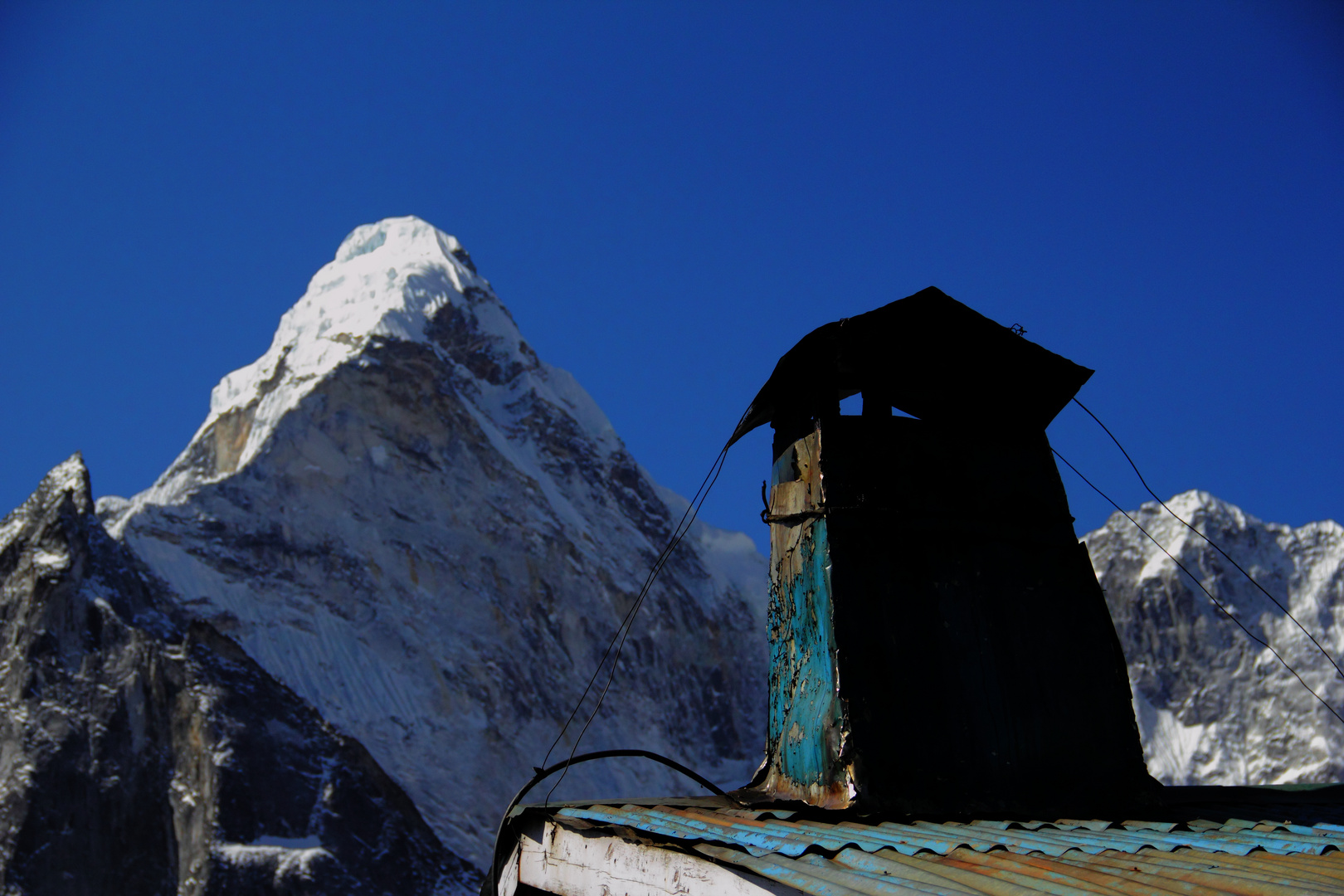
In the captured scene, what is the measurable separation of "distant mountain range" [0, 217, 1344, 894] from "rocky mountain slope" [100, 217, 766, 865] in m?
0.14

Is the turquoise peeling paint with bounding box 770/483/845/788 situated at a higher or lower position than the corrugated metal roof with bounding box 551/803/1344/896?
higher

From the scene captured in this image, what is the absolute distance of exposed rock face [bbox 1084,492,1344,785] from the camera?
60562 millimetres

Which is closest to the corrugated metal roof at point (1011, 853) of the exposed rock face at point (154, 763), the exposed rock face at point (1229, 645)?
the exposed rock face at point (154, 763)

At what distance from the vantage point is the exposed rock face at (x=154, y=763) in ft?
103

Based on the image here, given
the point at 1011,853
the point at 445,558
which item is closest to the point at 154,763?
the point at 445,558

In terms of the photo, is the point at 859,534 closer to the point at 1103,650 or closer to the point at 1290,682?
the point at 1103,650

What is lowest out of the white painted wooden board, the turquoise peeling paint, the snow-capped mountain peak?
the white painted wooden board

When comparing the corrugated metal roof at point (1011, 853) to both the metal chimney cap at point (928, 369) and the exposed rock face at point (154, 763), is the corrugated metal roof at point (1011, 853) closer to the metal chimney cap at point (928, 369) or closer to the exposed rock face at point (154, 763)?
the metal chimney cap at point (928, 369)

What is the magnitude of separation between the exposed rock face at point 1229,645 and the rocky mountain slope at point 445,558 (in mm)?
23414

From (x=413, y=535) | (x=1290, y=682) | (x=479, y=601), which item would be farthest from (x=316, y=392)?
(x=1290, y=682)

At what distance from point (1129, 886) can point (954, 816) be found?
1.25 metres

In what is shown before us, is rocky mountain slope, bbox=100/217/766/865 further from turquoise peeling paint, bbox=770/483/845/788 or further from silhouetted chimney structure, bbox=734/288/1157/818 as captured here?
silhouetted chimney structure, bbox=734/288/1157/818

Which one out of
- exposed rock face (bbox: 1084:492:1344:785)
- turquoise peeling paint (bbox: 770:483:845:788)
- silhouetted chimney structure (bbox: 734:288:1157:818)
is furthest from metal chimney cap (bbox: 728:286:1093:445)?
exposed rock face (bbox: 1084:492:1344:785)

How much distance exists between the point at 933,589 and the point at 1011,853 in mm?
1411
